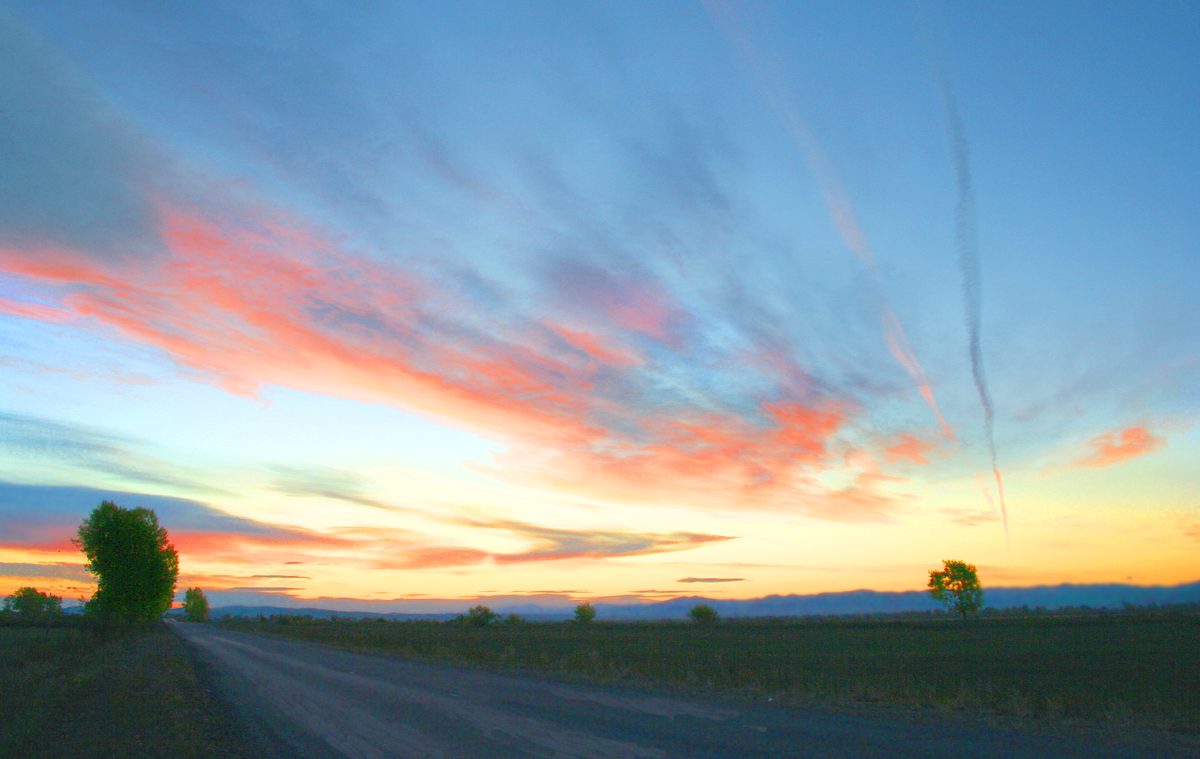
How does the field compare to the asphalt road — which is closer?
the asphalt road

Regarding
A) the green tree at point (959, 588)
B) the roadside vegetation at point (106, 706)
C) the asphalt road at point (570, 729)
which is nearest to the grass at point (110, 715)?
the roadside vegetation at point (106, 706)

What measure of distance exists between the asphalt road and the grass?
0.97m

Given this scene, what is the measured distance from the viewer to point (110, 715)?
1539cm

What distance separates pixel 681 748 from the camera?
10.5 m

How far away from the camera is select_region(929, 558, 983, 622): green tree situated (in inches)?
4894

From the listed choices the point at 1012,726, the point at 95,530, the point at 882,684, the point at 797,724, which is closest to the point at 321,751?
the point at 797,724

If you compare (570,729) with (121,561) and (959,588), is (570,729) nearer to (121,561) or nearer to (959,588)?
(121,561)

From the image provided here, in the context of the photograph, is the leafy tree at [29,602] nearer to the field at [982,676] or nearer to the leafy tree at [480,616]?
the leafy tree at [480,616]

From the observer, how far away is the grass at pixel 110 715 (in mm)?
11828

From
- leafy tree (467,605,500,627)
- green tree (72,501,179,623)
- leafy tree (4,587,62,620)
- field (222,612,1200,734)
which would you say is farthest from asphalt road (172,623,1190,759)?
leafy tree (4,587,62,620)

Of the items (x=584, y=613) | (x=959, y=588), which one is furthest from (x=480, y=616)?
(x=959, y=588)

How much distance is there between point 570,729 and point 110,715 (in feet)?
39.8

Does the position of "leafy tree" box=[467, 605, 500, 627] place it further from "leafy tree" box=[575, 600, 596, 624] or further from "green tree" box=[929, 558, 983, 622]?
"green tree" box=[929, 558, 983, 622]

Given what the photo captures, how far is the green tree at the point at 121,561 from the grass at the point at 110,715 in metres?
38.9
